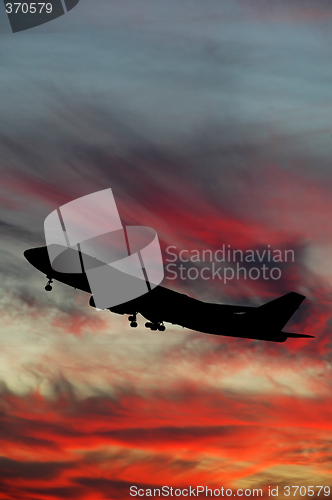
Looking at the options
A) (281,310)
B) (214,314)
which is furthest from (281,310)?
(214,314)

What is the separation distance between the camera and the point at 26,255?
253 feet

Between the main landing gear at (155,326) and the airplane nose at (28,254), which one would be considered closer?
the airplane nose at (28,254)

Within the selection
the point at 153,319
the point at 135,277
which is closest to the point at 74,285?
the point at 135,277

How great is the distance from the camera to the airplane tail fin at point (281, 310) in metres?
86.2

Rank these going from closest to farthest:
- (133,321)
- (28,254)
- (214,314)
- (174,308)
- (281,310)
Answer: (28,254) < (133,321) < (174,308) < (214,314) < (281,310)

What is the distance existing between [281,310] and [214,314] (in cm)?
1079

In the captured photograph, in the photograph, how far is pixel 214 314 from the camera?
85000 millimetres

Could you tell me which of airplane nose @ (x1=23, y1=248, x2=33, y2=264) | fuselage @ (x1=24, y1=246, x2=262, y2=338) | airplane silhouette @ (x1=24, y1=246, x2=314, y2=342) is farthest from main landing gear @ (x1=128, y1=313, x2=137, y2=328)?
airplane nose @ (x1=23, y1=248, x2=33, y2=264)

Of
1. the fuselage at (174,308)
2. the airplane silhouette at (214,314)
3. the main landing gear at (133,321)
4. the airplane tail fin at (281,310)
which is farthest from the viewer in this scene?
the airplane tail fin at (281,310)

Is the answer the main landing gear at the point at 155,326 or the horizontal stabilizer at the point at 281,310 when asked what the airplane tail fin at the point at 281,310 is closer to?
the horizontal stabilizer at the point at 281,310

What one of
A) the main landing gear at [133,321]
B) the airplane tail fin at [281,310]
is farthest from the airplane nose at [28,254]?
the airplane tail fin at [281,310]

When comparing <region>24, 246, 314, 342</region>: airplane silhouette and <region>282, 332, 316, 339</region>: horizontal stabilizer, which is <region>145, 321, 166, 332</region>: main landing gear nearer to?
<region>24, 246, 314, 342</region>: airplane silhouette

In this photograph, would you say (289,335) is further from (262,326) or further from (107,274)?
(107,274)

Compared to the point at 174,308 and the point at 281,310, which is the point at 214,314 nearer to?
the point at 174,308
